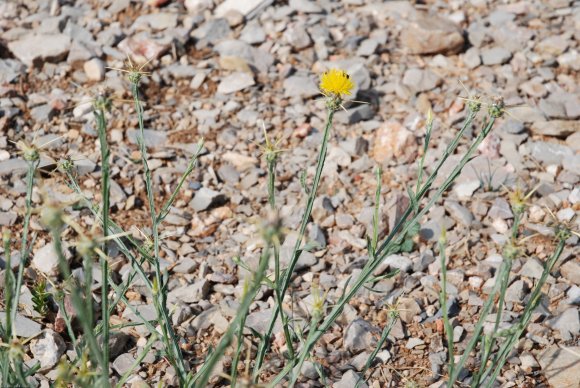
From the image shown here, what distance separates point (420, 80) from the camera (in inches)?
194

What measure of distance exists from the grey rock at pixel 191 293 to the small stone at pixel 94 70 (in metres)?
2.01

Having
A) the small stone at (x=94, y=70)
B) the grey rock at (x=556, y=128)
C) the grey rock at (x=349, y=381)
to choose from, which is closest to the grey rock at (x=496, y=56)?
the grey rock at (x=556, y=128)

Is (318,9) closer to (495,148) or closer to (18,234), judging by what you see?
(495,148)

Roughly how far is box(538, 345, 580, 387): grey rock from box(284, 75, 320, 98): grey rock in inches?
95.4

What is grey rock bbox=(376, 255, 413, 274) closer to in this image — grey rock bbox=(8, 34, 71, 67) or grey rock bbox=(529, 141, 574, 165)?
grey rock bbox=(529, 141, 574, 165)

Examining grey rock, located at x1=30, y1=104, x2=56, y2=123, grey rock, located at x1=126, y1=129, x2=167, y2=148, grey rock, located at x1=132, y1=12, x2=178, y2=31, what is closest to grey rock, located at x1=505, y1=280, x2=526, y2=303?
grey rock, located at x1=126, y1=129, x2=167, y2=148

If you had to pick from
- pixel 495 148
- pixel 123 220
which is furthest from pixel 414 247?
pixel 123 220

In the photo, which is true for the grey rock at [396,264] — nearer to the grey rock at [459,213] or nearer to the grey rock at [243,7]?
the grey rock at [459,213]

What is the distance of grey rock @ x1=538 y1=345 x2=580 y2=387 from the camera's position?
9.57 feet

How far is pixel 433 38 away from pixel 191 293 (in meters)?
2.85

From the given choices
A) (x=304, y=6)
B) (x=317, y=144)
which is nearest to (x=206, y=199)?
(x=317, y=144)

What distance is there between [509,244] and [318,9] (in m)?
4.10

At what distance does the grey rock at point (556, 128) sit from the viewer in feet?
14.5

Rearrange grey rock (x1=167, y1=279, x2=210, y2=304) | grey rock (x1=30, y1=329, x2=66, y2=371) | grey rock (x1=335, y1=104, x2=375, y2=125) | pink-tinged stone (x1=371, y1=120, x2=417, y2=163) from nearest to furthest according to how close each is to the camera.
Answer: grey rock (x1=30, y1=329, x2=66, y2=371) < grey rock (x1=167, y1=279, x2=210, y2=304) < pink-tinged stone (x1=371, y1=120, x2=417, y2=163) < grey rock (x1=335, y1=104, x2=375, y2=125)
